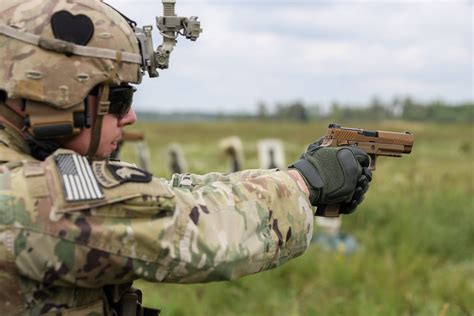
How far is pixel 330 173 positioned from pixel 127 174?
68 centimetres

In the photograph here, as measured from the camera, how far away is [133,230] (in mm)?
1782

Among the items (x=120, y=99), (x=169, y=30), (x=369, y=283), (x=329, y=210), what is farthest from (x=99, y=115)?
(x=369, y=283)

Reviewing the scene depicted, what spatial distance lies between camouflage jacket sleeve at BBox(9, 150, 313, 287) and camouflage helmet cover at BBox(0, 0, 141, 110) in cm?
23

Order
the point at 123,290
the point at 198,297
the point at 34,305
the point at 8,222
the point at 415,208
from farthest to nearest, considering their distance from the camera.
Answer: the point at 415,208
the point at 198,297
the point at 123,290
the point at 34,305
the point at 8,222

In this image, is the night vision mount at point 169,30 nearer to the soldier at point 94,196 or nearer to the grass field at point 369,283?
the soldier at point 94,196

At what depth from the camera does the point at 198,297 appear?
550 centimetres

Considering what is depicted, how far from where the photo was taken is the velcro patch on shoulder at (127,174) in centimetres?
182

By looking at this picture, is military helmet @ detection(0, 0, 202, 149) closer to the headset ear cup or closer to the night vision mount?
the headset ear cup

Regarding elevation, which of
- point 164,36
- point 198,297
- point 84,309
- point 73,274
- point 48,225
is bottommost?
point 198,297

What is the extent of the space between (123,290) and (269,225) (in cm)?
51

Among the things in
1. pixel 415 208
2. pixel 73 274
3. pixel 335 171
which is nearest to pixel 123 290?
pixel 73 274

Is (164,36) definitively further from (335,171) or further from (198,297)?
(198,297)

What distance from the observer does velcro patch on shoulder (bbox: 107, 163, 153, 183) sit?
1.82 m

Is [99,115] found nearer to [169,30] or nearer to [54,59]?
[54,59]
